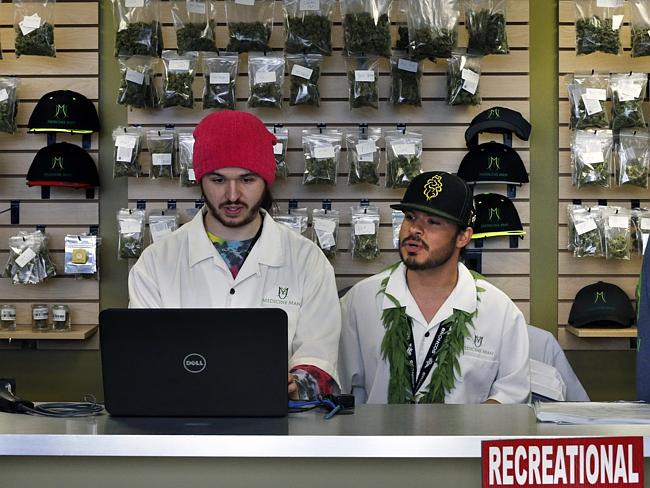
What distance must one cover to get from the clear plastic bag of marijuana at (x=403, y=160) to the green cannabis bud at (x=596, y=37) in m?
0.91

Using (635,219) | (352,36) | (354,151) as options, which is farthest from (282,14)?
(635,219)

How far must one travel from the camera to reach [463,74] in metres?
4.60

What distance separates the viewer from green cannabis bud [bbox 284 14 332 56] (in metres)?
4.50

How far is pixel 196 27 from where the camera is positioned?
180 inches

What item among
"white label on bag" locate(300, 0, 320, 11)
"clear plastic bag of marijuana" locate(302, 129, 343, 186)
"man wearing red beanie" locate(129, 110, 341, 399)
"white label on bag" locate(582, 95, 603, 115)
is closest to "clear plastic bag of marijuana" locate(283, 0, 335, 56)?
"white label on bag" locate(300, 0, 320, 11)

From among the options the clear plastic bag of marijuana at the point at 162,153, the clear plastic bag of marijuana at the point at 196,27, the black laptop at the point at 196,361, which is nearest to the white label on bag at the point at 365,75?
the clear plastic bag of marijuana at the point at 196,27

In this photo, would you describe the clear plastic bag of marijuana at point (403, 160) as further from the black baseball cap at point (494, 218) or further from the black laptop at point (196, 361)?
the black laptop at point (196, 361)

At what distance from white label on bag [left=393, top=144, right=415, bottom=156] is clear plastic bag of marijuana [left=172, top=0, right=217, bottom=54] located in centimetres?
103

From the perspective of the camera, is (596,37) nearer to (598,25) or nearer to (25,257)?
(598,25)

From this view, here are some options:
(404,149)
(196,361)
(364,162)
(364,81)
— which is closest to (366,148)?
(364,162)

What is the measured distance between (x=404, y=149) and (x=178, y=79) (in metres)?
1.17

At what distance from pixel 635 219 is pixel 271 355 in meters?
3.24

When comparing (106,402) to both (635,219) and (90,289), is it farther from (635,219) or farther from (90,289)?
(635,219)

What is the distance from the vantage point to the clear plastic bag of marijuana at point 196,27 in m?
4.55
